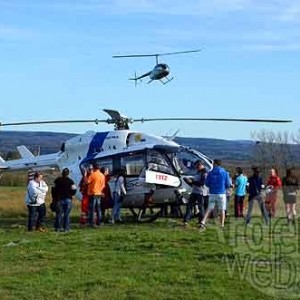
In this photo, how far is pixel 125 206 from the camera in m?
21.3

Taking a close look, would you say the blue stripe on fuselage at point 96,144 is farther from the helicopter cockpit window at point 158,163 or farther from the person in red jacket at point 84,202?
the person in red jacket at point 84,202

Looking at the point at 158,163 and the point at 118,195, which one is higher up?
the point at 158,163

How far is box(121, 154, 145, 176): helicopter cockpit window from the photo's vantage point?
842 inches

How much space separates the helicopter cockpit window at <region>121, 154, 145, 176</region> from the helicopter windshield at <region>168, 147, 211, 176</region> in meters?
0.85

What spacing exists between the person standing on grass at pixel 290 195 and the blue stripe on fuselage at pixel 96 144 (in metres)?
5.76

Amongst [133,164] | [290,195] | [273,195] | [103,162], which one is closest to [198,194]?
[290,195]

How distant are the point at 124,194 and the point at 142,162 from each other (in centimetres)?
114

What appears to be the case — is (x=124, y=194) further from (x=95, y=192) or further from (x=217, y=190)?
(x=217, y=190)

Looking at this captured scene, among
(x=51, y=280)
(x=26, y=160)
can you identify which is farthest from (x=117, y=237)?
→ (x=26, y=160)

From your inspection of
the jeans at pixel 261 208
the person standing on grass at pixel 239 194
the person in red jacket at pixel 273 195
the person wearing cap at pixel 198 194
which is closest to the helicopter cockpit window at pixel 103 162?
the person wearing cap at pixel 198 194

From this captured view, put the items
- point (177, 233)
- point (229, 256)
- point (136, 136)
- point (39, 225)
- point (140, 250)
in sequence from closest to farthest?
point (229, 256) < point (140, 250) < point (177, 233) < point (39, 225) < point (136, 136)

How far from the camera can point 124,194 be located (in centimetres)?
2083

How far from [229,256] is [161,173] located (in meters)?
8.87

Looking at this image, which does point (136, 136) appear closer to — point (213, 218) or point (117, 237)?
point (213, 218)
